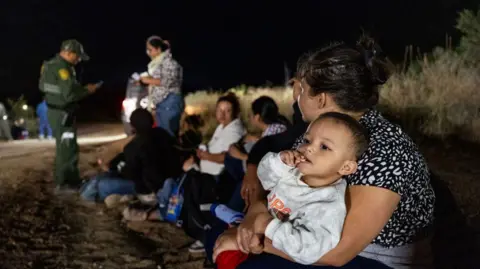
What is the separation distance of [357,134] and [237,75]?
32889mm

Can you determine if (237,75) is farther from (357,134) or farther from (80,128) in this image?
(357,134)

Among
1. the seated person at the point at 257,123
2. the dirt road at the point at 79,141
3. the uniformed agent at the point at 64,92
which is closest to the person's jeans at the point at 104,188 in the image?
the uniformed agent at the point at 64,92

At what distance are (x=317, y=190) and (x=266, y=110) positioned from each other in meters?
3.05

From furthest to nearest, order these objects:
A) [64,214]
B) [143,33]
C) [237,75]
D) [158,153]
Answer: [143,33]
[237,75]
[158,153]
[64,214]

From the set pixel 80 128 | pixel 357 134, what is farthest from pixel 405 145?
pixel 80 128

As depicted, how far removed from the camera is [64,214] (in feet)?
17.6

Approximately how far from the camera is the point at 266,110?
4941 mm

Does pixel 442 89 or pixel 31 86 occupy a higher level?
pixel 442 89

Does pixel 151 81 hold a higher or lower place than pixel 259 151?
higher

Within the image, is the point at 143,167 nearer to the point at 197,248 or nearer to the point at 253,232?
the point at 197,248

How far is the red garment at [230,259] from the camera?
2.21m

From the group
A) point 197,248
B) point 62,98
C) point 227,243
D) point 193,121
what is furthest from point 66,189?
point 227,243

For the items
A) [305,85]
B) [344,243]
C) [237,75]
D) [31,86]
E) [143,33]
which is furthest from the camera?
[143,33]

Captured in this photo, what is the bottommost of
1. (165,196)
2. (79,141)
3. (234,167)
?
(79,141)
